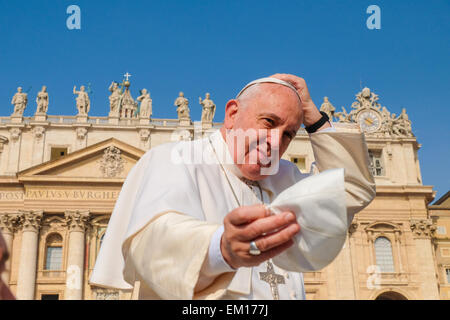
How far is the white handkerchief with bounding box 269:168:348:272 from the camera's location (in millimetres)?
1450

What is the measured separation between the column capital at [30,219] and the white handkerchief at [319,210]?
2768 cm

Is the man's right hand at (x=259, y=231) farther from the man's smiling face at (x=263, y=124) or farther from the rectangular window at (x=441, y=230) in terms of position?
the rectangular window at (x=441, y=230)

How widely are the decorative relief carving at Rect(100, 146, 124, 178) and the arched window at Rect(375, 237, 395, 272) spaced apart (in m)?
15.4

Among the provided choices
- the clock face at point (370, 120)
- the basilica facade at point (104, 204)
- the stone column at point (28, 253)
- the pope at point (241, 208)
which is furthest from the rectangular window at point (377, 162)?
the pope at point (241, 208)

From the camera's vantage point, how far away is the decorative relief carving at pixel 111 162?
28.6 metres

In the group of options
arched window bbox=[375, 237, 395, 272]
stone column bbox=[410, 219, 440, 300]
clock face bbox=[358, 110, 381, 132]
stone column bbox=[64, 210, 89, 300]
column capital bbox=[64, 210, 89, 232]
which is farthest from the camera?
clock face bbox=[358, 110, 381, 132]

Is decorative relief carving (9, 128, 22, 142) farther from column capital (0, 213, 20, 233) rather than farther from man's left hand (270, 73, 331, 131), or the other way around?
man's left hand (270, 73, 331, 131)

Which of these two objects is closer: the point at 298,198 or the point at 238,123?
the point at 298,198

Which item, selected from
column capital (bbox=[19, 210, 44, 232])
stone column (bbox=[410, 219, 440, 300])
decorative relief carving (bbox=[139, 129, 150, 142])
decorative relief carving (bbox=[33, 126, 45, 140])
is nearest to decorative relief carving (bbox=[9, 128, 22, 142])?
decorative relief carving (bbox=[33, 126, 45, 140])
